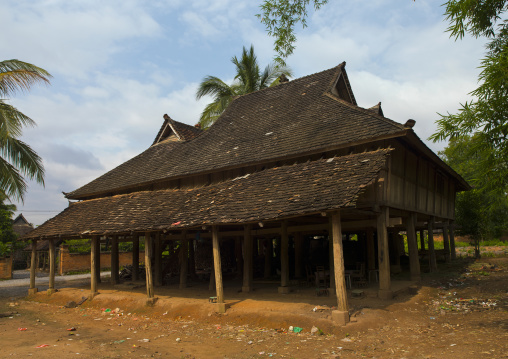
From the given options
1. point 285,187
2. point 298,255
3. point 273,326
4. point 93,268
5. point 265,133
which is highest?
point 265,133

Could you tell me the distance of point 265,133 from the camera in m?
15.0

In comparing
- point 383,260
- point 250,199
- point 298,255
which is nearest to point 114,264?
point 298,255

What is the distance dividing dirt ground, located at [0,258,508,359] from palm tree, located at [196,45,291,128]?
55.3 ft

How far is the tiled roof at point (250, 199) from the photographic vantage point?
9.42 meters

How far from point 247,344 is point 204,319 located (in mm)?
3033

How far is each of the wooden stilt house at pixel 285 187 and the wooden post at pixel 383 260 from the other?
1.1 inches

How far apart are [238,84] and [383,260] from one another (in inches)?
832

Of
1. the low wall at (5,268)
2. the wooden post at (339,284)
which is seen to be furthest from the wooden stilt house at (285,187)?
the low wall at (5,268)

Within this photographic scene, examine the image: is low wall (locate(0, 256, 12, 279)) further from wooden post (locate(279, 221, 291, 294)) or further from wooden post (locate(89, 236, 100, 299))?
wooden post (locate(279, 221, 291, 294))

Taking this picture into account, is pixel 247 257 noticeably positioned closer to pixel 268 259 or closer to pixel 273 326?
pixel 268 259

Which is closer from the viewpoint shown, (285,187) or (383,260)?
(383,260)

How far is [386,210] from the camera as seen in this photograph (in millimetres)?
10984

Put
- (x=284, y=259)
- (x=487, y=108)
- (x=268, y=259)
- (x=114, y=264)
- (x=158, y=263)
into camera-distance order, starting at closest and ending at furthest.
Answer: (x=487, y=108) → (x=284, y=259) → (x=268, y=259) → (x=158, y=263) → (x=114, y=264)

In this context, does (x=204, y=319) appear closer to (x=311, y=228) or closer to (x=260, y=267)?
(x=311, y=228)
